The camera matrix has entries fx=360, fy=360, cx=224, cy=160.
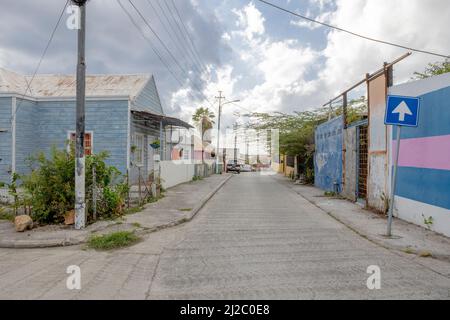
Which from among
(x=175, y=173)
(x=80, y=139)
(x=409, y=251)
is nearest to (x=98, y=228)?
(x=80, y=139)

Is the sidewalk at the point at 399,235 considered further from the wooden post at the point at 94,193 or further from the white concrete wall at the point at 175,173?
the white concrete wall at the point at 175,173

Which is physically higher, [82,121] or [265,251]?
[82,121]

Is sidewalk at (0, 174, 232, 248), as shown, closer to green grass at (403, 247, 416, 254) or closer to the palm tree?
green grass at (403, 247, 416, 254)

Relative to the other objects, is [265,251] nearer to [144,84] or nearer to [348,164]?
[348,164]

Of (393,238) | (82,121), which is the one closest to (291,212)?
(393,238)

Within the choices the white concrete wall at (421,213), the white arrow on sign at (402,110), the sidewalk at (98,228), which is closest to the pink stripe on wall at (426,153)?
the white concrete wall at (421,213)

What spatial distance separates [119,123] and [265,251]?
11.1 metres

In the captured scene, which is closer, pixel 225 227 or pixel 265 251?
pixel 265 251

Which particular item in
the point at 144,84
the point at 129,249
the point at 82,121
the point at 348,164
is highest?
the point at 144,84

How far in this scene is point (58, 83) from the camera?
60.1 feet

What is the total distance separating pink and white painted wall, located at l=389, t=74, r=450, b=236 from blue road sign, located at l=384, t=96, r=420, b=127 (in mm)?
815

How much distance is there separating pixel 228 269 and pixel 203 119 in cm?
4407

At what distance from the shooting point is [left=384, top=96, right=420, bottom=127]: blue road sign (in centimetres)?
729

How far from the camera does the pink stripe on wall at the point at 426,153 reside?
7.55m
